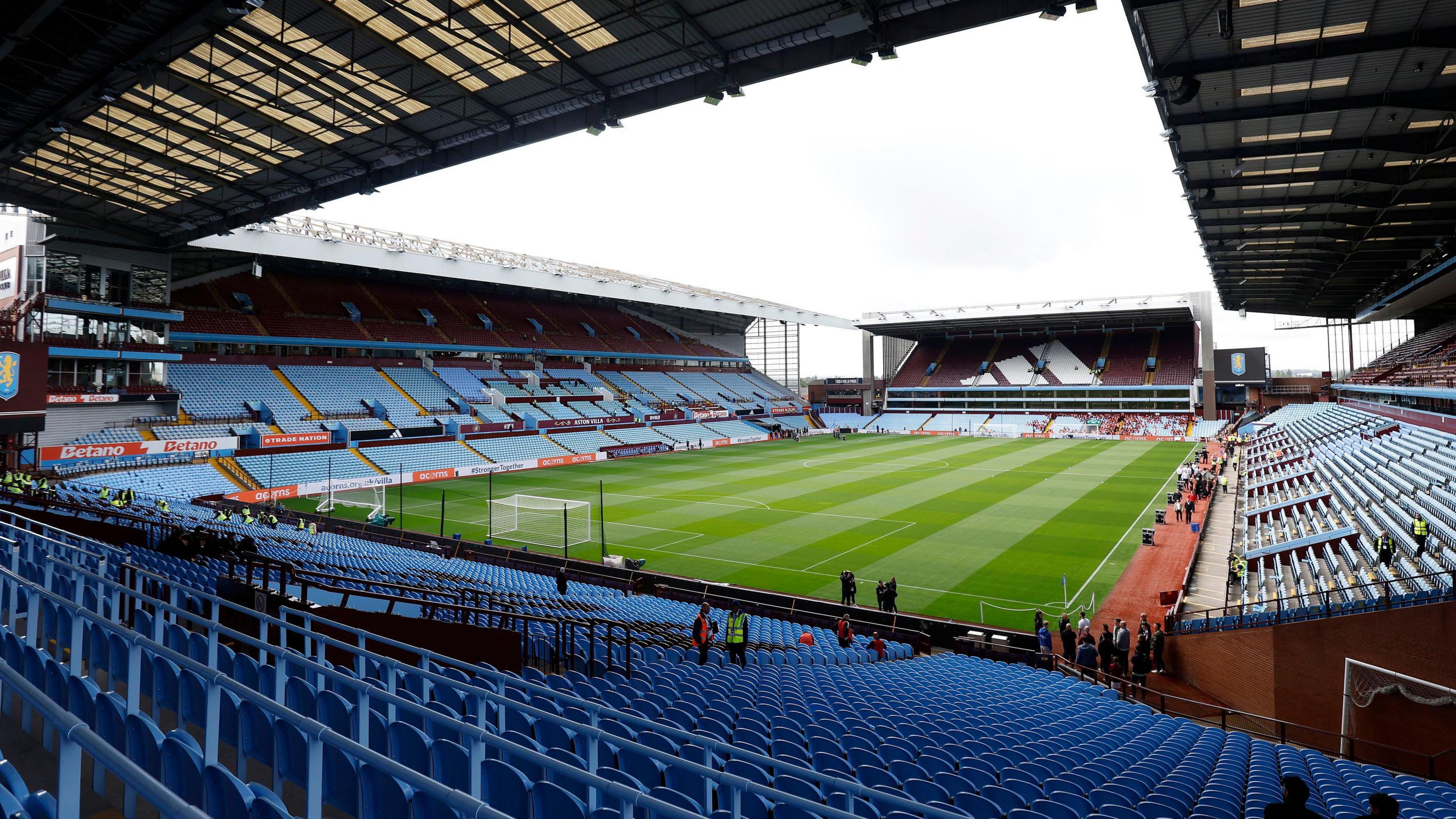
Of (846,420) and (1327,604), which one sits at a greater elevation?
(846,420)

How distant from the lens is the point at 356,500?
116 feet

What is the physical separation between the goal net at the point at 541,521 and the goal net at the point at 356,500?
15.4 feet

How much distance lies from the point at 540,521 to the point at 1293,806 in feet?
92.2

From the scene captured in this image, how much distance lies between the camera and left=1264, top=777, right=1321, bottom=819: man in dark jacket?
4582 millimetres

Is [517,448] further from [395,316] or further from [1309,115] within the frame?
[1309,115]

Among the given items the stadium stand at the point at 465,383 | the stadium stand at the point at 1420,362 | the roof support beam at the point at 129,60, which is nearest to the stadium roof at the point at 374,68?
the roof support beam at the point at 129,60

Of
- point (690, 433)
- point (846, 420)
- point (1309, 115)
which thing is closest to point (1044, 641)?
point (1309, 115)

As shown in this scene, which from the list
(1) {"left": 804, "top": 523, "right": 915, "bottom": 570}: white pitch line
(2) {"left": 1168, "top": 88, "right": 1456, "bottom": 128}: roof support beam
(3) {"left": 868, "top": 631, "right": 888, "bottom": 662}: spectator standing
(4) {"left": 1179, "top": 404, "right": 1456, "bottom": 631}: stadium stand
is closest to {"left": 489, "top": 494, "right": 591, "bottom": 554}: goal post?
(1) {"left": 804, "top": 523, "right": 915, "bottom": 570}: white pitch line

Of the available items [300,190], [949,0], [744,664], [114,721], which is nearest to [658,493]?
[300,190]

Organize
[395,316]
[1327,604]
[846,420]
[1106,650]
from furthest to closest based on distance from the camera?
1. [846,420]
2. [395,316]
3. [1106,650]
4. [1327,604]

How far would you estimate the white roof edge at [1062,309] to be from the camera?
222 feet

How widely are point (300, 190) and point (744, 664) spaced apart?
67.9 ft

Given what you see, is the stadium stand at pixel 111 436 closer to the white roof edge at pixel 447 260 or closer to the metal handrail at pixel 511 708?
the white roof edge at pixel 447 260

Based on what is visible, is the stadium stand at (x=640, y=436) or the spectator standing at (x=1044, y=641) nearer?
the spectator standing at (x=1044, y=641)
